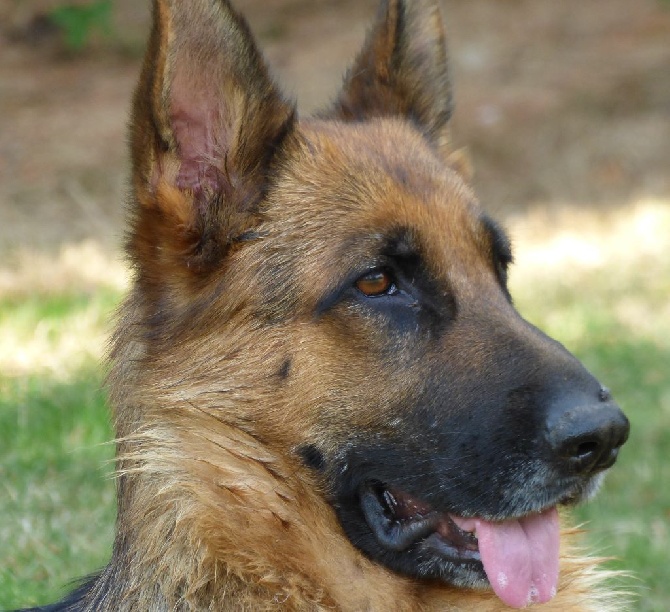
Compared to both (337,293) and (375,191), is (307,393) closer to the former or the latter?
(337,293)

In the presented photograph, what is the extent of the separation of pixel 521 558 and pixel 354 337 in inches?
38.2

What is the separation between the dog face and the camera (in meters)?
3.72

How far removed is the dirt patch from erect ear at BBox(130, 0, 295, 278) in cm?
957

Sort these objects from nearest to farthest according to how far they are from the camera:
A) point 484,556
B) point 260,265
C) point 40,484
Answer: point 484,556, point 260,265, point 40,484

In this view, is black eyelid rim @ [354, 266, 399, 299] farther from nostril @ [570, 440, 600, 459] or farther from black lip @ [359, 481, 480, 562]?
nostril @ [570, 440, 600, 459]

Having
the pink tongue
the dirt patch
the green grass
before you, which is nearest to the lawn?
the green grass

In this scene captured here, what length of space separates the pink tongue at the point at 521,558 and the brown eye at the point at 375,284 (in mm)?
893

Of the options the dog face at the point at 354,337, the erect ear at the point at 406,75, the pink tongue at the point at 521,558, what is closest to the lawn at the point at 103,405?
the dog face at the point at 354,337

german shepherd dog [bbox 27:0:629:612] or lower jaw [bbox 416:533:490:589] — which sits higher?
german shepherd dog [bbox 27:0:629:612]

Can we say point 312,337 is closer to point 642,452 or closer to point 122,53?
point 642,452

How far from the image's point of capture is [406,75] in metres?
5.05

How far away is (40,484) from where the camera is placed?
6.57 meters

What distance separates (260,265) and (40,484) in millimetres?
3207

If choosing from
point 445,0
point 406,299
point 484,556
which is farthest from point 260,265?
point 445,0
